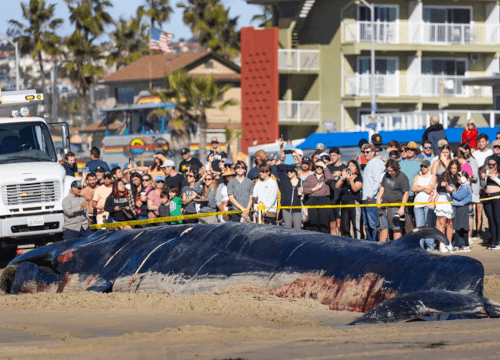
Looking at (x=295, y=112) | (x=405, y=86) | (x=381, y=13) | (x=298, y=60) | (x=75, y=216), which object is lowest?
(x=75, y=216)

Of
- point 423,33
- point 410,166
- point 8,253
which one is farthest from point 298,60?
point 410,166

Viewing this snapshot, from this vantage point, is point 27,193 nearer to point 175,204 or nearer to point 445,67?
point 175,204

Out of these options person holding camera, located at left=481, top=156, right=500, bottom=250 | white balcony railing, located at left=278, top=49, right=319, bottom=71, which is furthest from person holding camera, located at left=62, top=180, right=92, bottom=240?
white balcony railing, located at left=278, top=49, right=319, bottom=71

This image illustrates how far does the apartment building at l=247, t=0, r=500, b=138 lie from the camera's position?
46.5 metres

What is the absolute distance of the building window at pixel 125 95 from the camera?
6614 cm

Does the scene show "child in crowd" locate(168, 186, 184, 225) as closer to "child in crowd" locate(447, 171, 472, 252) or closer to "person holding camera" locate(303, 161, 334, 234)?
"person holding camera" locate(303, 161, 334, 234)

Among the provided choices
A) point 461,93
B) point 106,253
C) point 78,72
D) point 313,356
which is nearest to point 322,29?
point 461,93

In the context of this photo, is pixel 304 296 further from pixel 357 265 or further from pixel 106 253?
pixel 106 253

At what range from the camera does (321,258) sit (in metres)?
8.76

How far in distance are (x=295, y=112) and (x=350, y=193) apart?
31720 millimetres

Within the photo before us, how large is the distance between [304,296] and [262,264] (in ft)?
2.16

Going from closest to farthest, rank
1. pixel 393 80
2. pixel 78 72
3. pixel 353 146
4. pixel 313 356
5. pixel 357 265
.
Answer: pixel 313 356 < pixel 357 265 < pixel 353 146 < pixel 393 80 < pixel 78 72

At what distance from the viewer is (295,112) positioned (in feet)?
155

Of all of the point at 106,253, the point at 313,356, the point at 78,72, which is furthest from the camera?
the point at 78,72
